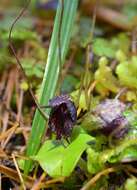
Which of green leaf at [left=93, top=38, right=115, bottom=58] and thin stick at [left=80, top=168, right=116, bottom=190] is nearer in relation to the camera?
thin stick at [left=80, top=168, right=116, bottom=190]

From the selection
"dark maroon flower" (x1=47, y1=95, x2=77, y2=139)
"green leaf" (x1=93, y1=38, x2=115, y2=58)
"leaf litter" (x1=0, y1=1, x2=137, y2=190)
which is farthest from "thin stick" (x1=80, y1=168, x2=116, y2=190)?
"green leaf" (x1=93, y1=38, x2=115, y2=58)

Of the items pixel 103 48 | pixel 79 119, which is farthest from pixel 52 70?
pixel 103 48

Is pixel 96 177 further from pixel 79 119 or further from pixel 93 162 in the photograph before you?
pixel 79 119

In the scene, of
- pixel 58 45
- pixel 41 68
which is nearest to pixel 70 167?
pixel 58 45

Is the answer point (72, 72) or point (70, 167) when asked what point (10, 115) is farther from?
point (70, 167)

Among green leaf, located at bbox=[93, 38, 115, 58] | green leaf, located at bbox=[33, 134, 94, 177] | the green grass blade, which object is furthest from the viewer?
green leaf, located at bbox=[93, 38, 115, 58]

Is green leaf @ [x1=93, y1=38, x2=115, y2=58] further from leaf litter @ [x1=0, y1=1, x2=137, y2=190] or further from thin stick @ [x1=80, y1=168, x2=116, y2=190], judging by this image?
thin stick @ [x1=80, y1=168, x2=116, y2=190]
